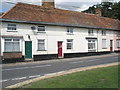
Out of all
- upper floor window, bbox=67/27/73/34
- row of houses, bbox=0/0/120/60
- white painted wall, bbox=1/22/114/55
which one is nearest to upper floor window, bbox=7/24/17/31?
row of houses, bbox=0/0/120/60

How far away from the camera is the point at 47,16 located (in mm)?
25609

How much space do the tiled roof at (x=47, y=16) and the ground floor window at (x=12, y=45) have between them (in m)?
2.83

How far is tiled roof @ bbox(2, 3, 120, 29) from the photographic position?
22.5m

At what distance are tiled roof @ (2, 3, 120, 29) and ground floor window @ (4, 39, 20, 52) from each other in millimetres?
2832

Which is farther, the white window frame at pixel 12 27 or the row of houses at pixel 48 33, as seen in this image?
the row of houses at pixel 48 33

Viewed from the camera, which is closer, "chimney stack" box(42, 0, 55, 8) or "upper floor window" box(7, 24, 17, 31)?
"upper floor window" box(7, 24, 17, 31)

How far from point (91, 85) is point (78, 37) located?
71.3ft

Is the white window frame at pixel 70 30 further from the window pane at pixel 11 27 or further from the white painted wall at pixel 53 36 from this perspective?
the window pane at pixel 11 27

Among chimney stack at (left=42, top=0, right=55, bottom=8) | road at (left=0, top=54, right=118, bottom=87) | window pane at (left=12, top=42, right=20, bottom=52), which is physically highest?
chimney stack at (left=42, top=0, right=55, bottom=8)

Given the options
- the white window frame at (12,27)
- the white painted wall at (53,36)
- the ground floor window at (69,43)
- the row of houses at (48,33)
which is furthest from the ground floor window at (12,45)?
the ground floor window at (69,43)

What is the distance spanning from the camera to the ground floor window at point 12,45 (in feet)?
68.3

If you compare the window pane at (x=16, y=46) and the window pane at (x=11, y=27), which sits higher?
the window pane at (x=11, y=27)

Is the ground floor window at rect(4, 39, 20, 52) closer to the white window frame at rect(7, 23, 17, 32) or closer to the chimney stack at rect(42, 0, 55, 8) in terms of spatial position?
the white window frame at rect(7, 23, 17, 32)

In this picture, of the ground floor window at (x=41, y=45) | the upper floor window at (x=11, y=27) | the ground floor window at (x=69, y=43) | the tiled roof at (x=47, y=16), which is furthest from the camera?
the ground floor window at (x=69, y=43)
